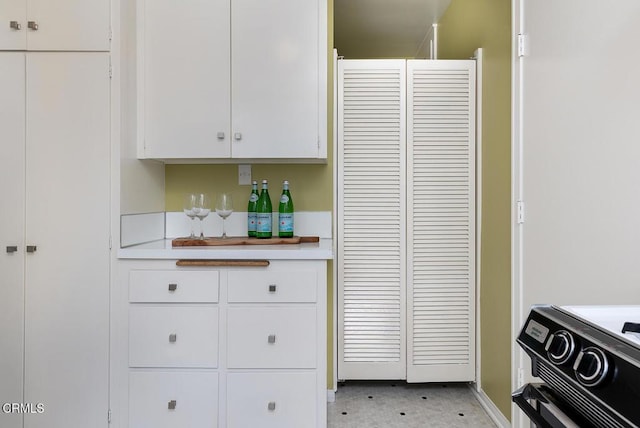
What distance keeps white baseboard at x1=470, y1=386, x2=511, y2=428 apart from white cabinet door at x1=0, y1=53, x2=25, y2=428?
2.40m

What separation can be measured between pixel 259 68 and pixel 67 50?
913 mm

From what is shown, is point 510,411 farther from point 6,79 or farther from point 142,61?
point 6,79

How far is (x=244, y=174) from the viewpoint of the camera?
236 centimetres

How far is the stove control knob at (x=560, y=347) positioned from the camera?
2.18 ft

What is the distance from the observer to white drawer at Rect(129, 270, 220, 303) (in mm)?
1789

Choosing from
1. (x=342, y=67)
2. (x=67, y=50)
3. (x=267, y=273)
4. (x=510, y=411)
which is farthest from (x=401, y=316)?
(x=67, y=50)

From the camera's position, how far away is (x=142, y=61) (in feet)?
6.62

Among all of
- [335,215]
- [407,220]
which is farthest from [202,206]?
[407,220]

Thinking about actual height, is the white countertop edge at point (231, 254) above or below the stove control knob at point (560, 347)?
above

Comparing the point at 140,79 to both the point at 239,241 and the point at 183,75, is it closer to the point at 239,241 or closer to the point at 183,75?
the point at 183,75

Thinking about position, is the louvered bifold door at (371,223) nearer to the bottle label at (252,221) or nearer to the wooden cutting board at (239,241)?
the wooden cutting board at (239,241)

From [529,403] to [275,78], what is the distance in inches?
70.2

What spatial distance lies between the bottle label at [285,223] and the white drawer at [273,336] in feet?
1.84

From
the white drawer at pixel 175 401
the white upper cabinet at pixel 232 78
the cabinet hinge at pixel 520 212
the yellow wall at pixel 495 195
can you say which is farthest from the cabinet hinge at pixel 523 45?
the white drawer at pixel 175 401
